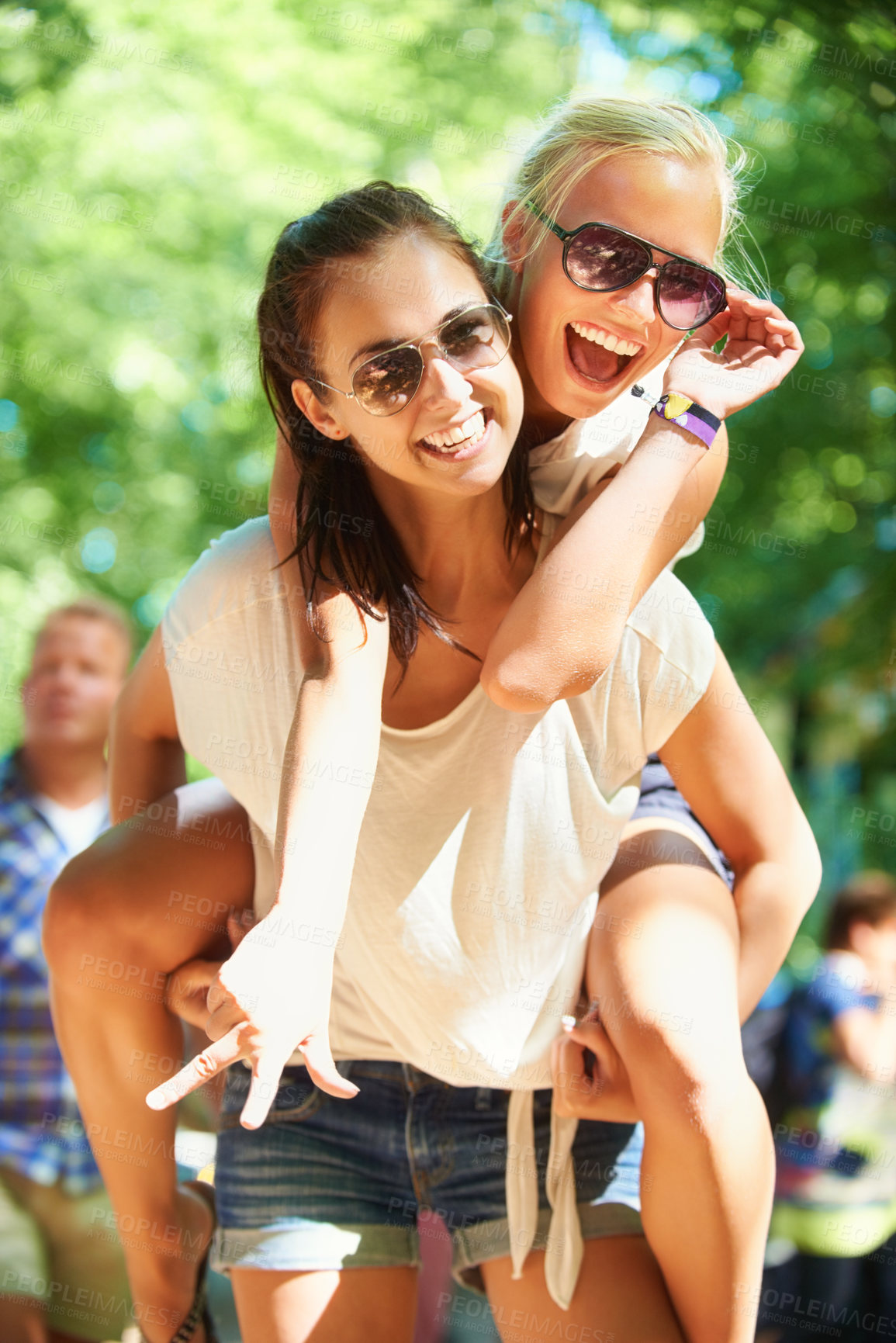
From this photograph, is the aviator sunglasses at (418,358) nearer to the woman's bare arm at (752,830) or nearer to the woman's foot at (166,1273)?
the woman's bare arm at (752,830)

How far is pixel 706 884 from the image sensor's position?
1090mm

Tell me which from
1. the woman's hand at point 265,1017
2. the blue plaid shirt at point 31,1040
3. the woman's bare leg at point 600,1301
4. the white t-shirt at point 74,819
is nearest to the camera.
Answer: the woman's hand at point 265,1017

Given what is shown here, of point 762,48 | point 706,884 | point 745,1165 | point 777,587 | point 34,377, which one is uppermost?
point 762,48

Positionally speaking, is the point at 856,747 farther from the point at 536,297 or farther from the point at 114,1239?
the point at 536,297

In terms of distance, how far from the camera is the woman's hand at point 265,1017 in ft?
2.66

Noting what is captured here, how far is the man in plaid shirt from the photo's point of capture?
1.74 metres

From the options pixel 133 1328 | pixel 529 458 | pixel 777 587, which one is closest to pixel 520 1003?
pixel 529 458

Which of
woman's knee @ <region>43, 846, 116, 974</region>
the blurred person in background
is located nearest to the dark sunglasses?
woman's knee @ <region>43, 846, 116, 974</region>

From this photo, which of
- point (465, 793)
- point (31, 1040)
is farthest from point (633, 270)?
point (31, 1040)

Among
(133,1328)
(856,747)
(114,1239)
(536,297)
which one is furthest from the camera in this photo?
(856,747)

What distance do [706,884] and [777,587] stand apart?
9.30ft

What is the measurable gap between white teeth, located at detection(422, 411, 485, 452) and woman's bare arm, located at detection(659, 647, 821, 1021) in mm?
334

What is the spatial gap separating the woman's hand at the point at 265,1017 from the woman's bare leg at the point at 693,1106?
0.28 metres

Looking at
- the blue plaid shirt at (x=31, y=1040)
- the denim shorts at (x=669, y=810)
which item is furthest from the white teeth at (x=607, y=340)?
the blue plaid shirt at (x=31, y=1040)
